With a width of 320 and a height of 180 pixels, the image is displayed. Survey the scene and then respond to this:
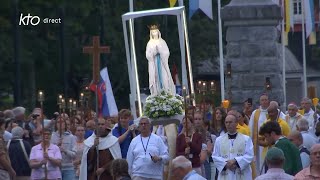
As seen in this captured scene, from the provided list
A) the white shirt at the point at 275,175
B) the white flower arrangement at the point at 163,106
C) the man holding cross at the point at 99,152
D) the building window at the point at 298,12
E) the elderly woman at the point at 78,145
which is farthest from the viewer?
the building window at the point at 298,12

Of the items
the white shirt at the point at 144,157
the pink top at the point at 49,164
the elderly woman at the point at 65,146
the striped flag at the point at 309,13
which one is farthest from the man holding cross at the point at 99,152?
the striped flag at the point at 309,13

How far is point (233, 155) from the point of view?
20188 mm

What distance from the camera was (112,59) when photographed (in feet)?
179

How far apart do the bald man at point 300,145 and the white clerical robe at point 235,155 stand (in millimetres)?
916

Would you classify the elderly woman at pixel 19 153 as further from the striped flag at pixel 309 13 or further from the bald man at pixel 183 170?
the striped flag at pixel 309 13

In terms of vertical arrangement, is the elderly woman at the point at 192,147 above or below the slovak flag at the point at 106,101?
below

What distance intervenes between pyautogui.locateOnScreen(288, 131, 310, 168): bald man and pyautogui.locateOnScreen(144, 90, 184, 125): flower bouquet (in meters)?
5.47

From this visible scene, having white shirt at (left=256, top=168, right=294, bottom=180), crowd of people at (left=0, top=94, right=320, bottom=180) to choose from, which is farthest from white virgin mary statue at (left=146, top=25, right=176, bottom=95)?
white shirt at (left=256, top=168, right=294, bottom=180)

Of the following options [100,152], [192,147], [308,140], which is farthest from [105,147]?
[308,140]

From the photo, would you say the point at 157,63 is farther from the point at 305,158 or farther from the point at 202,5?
the point at 305,158

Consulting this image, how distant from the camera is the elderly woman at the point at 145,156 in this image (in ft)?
70.8

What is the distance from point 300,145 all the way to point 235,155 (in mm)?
1089

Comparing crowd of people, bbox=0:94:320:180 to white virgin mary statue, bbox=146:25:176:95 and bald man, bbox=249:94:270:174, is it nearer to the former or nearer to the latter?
bald man, bbox=249:94:270:174

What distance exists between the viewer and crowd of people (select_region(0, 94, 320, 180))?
2011 centimetres
